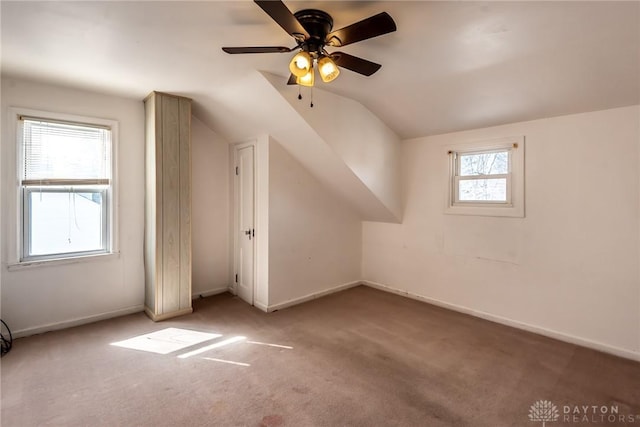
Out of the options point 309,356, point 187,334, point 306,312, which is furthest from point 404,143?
point 187,334

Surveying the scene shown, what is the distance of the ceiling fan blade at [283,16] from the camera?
140 cm

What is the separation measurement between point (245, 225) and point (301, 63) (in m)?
2.52

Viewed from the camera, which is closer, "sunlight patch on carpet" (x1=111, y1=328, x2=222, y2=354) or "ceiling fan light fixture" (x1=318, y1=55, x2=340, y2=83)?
"ceiling fan light fixture" (x1=318, y1=55, x2=340, y2=83)

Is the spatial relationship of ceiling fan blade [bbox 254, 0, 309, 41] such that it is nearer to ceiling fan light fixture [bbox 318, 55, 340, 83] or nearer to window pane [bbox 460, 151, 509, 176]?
ceiling fan light fixture [bbox 318, 55, 340, 83]

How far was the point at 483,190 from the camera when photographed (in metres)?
3.55

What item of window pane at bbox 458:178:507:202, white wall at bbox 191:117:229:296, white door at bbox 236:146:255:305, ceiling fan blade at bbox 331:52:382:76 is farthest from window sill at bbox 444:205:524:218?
white wall at bbox 191:117:229:296

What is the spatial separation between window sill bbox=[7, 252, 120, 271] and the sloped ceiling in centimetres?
171

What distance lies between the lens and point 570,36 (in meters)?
1.96

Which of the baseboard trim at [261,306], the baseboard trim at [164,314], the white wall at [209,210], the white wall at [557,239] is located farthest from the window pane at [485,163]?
the baseboard trim at [164,314]

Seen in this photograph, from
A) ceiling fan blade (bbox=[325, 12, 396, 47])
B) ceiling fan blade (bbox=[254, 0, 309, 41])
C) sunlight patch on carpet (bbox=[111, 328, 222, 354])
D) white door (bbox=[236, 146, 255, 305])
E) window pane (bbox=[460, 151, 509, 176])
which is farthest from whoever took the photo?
white door (bbox=[236, 146, 255, 305])

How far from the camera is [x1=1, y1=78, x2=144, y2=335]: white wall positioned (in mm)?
2816

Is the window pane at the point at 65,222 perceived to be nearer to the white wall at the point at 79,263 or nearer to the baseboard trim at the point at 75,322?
the white wall at the point at 79,263

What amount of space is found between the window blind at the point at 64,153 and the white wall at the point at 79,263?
12 centimetres

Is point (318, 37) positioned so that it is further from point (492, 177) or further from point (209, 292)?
point (209, 292)
